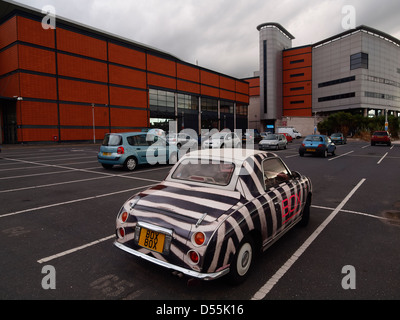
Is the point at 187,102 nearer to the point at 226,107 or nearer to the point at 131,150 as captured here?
the point at 226,107

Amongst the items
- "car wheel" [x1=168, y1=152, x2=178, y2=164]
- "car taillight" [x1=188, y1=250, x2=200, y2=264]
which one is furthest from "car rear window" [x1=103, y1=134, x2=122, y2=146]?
"car taillight" [x1=188, y1=250, x2=200, y2=264]

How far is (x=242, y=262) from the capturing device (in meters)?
3.04

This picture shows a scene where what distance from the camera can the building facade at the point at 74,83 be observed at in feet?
101

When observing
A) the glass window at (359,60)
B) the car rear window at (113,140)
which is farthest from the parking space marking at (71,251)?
the glass window at (359,60)

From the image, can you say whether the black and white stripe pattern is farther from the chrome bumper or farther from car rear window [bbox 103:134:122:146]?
car rear window [bbox 103:134:122:146]

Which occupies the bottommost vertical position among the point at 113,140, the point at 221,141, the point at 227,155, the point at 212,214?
the point at 212,214

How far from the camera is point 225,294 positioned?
2.86 metres

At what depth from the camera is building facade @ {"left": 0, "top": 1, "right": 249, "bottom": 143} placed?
3085cm

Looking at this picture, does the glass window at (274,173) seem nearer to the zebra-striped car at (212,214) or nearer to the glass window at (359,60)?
the zebra-striped car at (212,214)

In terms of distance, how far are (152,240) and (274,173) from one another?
2219 mm

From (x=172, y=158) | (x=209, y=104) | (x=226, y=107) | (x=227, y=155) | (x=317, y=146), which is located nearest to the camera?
(x=227, y=155)

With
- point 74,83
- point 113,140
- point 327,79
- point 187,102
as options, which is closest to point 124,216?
point 113,140

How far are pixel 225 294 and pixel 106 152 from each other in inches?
388
